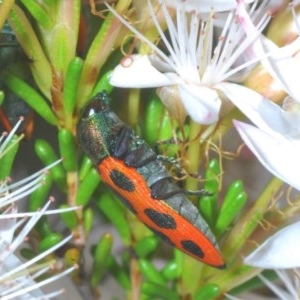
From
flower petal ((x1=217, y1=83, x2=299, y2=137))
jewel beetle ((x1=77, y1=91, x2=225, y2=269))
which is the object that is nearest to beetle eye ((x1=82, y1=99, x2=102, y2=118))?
jewel beetle ((x1=77, y1=91, x2=225, y2=269))

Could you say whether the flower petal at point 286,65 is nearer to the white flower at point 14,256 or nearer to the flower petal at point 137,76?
the flower petal at point 137,76

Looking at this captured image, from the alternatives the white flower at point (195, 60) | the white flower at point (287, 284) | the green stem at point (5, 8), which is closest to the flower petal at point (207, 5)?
the white flower at point (195, 60)

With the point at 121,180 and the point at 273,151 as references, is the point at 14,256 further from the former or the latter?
the point at 273,151

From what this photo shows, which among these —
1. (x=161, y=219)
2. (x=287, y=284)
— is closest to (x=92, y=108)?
(x=161, y=219)

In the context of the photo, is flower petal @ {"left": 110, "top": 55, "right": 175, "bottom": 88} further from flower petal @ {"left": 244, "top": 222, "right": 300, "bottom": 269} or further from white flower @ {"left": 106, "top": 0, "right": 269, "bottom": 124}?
flower petal @ {"left": 244, "top": 222, "right": 300, "bottom": 269}

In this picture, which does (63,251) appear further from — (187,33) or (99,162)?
(187,33)

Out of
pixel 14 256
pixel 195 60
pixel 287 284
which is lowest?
pixel 287 284
